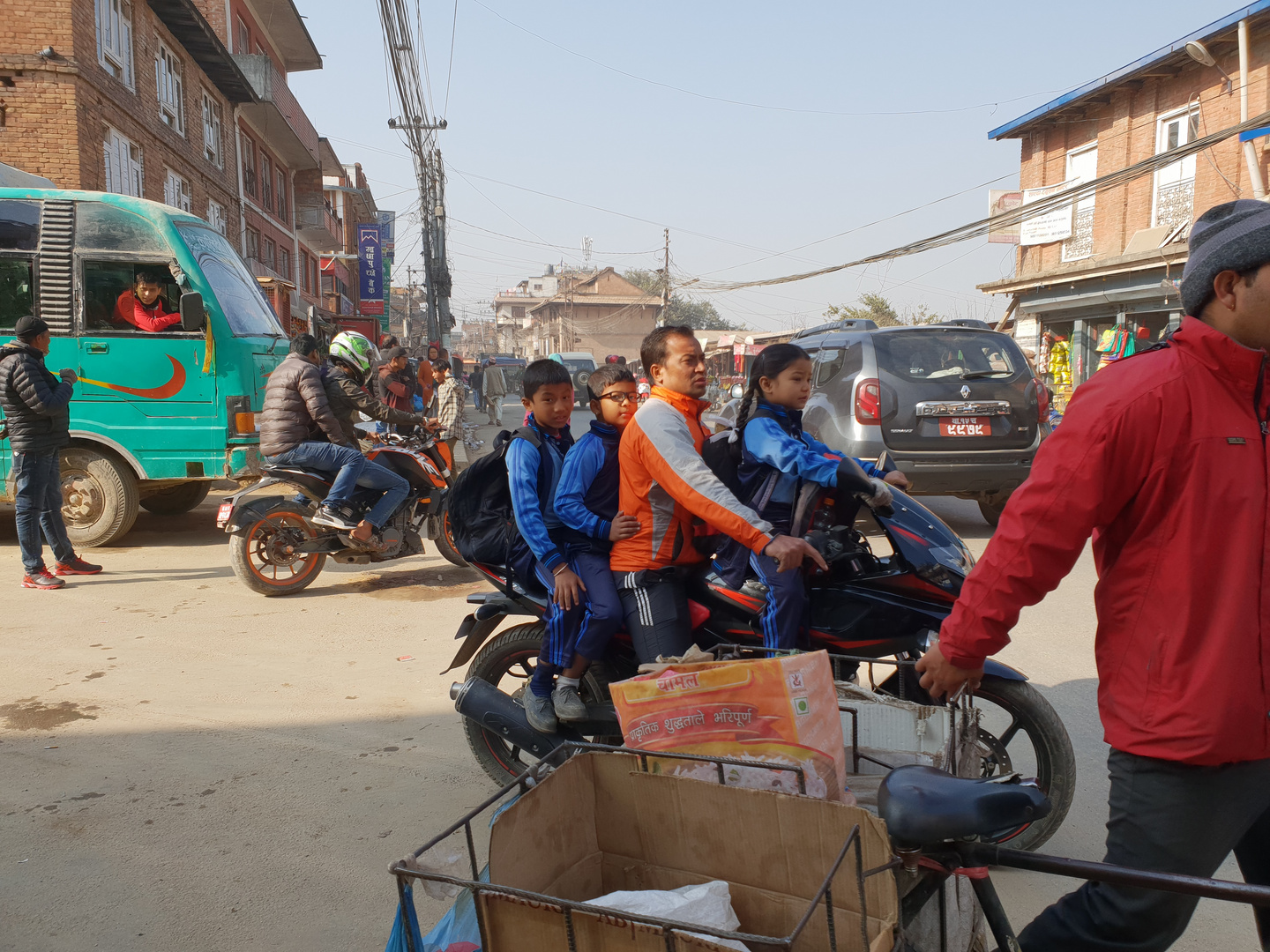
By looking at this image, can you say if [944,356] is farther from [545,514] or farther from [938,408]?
[545,514]

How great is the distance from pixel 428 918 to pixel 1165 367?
2447 mm

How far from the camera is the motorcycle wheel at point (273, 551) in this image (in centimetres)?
650

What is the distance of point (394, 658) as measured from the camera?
526cm

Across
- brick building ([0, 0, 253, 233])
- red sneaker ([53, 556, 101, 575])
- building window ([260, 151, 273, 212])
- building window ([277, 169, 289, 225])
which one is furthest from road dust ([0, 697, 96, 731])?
building window ([277, 169, 289, 225])

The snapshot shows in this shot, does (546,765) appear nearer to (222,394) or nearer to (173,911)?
(173,911)

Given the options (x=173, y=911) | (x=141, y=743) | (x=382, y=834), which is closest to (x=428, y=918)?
(x=382, y=834)

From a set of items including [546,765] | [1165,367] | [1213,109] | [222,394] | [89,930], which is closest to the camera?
[1165,367]

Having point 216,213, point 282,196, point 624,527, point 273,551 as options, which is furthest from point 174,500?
point 282,196

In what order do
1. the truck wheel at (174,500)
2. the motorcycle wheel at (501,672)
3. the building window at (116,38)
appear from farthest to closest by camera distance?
the building window at (116,38) → the truck wheel at (174,500) → the motorcycle wheel at (501,672)

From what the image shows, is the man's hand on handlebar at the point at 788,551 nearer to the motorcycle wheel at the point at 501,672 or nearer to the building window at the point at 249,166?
the motorcycle wheel at the point at 501,672

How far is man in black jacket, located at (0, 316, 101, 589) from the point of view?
21.4ft

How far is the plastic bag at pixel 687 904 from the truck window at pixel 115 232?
7883 mm

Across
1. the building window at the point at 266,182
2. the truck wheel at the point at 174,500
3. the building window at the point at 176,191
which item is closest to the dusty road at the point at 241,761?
the truck wheel at the point at 174,500

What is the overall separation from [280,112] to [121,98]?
10135 mm
